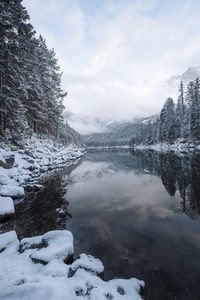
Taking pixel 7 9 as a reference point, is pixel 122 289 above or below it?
below

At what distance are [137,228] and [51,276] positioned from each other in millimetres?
4259

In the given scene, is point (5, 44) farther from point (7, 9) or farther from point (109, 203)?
point (109, 203)

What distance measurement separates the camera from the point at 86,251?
192 inches

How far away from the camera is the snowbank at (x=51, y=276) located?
8.40ft

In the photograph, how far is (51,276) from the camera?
3.14m

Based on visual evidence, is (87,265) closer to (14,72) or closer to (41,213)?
(41,213)

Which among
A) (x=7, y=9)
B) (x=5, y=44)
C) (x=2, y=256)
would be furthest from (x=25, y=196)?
(x=7, y=9)

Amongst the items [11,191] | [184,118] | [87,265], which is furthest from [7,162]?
[184,118]

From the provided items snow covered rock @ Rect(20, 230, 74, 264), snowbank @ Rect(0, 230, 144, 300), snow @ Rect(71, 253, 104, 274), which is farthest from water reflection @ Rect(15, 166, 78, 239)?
snow @ Rect(71, 253, 104, 274)

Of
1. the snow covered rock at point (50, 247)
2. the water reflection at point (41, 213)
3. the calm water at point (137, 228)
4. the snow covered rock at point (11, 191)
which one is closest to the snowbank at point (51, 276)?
the snow covered rock at point (50, 247)

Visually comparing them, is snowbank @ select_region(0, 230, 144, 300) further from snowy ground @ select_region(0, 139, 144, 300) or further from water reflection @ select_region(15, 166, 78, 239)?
water reflection @ select_region(15, 166, 78, 239)

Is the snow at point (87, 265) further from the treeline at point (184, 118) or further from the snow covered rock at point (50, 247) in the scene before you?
the treeline at point (184, 118)

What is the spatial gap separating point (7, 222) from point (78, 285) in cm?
523

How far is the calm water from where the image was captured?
3.91 metres
